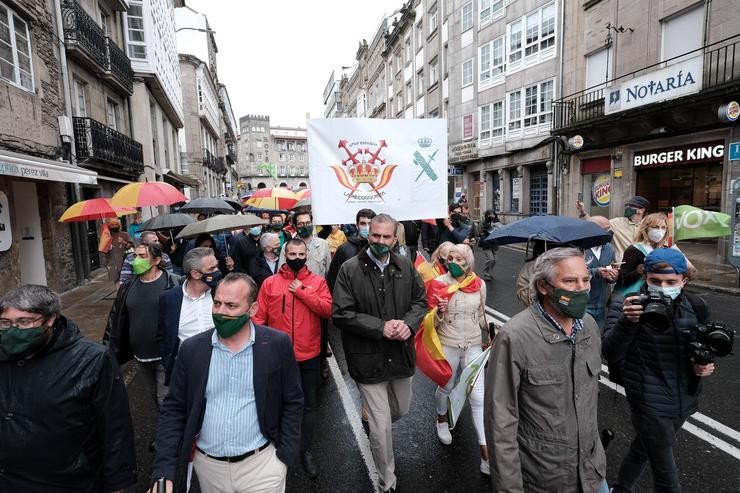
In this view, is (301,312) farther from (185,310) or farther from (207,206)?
(207,206)

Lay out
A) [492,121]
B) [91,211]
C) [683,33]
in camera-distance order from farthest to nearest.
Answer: [492,121] < [683,33] < [91,211]

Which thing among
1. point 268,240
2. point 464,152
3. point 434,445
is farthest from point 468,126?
point 434,445

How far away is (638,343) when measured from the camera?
8.22ft

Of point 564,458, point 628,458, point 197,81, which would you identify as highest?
point 197,81

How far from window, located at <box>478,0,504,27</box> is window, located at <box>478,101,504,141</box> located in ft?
15.6

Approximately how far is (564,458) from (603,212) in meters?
17.7

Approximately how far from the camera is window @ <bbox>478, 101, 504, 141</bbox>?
76.5ft

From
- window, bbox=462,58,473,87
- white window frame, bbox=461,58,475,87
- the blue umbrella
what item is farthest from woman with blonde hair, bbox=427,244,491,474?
window, bbox=462,58,473,87

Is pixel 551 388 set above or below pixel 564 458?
above

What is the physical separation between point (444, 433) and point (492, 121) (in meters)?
23.2

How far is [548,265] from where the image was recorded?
6.91ft

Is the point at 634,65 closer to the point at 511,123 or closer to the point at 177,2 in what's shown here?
the point at 511,123

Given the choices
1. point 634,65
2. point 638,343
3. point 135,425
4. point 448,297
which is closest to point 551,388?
point 638,343

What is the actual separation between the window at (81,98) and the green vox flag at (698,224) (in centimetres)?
1533
